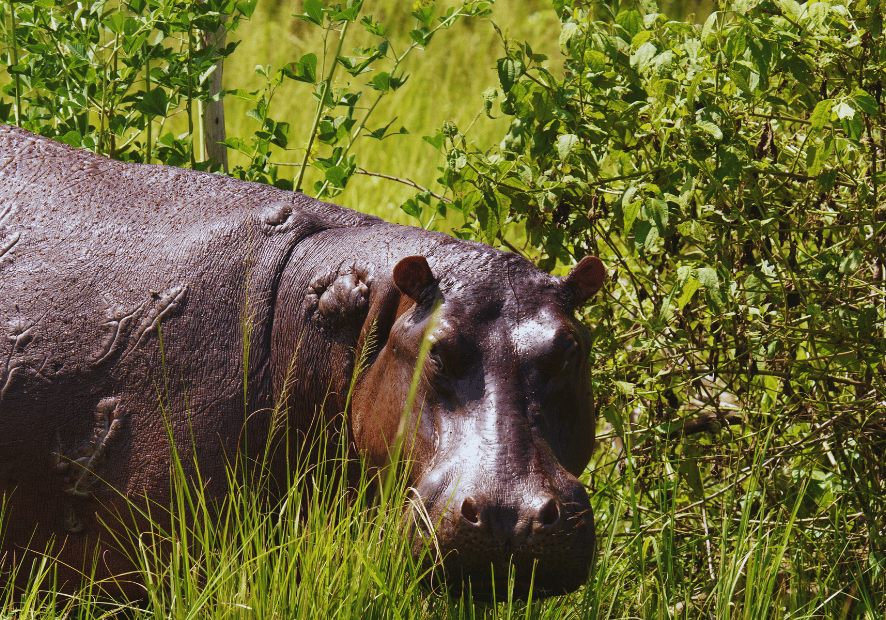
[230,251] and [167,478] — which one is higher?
[230,251]

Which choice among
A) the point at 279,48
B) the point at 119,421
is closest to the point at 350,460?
the point at 119,421

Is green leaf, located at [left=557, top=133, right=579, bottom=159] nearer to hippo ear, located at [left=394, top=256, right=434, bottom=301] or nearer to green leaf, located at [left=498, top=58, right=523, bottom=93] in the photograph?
green leaf, located at [left=498, top=58, right=523, bottom=93]

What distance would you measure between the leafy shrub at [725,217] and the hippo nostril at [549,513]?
0.61m

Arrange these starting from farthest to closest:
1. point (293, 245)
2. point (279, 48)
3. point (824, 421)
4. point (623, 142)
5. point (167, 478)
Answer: point (279, 48), point (824, 421), point (623, 142), point (293, 245), point (167, 478)

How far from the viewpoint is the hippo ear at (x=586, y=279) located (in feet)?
7.70

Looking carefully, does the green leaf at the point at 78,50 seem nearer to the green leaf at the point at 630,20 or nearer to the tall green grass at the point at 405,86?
the green leaf at the point at 630,20

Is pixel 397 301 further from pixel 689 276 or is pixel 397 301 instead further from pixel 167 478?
pixel 689 276

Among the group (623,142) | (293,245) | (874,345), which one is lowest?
(874,345)

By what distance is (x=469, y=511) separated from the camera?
1.97m

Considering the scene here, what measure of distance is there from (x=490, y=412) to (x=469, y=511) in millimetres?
225

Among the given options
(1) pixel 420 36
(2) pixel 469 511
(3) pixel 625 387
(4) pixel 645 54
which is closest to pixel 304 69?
(1) pixel 420 36

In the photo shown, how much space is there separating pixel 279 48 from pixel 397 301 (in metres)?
7.04

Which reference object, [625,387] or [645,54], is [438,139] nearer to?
[645,54]

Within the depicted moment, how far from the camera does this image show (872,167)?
2980mm
